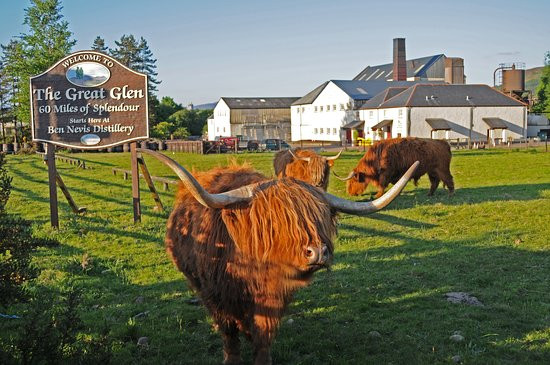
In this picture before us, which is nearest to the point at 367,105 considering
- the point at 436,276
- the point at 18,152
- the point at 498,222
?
the point at 18,152

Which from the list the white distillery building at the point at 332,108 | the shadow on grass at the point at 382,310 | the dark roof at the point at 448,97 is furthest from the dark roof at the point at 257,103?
the shadow on grass at the point at 382,310

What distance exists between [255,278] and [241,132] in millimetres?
69867

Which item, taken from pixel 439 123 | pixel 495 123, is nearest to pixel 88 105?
pixel 439 123

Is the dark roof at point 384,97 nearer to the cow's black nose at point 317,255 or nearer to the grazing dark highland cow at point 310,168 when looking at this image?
the grazing dark highland cow at point 310,168

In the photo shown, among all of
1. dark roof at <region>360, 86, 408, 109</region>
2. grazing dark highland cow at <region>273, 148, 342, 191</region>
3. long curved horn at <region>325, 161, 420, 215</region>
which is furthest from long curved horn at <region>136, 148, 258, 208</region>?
dark roof at <region>360, 86, 408, 109</region>

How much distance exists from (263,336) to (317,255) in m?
1.02

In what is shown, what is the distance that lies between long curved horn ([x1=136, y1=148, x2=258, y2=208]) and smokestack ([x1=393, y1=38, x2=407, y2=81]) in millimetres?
73637

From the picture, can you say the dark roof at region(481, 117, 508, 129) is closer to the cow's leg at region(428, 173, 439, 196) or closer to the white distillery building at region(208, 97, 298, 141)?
the white distillery building at region(208, 97, 298, 141)

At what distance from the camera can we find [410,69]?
271ft

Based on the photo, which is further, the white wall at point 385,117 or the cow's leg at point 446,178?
the white wall at point 385,117

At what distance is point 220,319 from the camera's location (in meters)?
4.42

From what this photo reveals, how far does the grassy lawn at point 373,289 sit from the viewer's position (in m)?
4.91

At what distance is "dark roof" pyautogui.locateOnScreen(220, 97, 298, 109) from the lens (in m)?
Answer: 73.8

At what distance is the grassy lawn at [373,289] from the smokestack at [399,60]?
6408 centimetres
